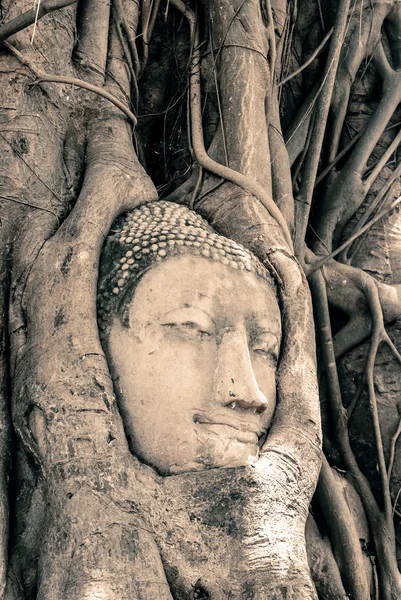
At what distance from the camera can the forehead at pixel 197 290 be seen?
2445 millimetres

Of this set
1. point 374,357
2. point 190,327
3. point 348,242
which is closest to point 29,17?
point 190,327

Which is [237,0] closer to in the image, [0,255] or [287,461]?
[0,255]

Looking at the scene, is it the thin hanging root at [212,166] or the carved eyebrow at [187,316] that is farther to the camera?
the thin hanging root at [212,166]

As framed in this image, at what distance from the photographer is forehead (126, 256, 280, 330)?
2.45 metres

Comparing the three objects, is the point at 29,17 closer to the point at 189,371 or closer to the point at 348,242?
the point at 189,371

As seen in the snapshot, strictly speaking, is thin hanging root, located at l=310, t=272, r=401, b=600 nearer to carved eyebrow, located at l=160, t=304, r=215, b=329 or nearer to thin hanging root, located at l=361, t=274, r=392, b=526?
thin hanging root, located at l=361, t=274, r=392, b=526

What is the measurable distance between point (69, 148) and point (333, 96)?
1.31 metres

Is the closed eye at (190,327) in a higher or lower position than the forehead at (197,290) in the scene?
lower

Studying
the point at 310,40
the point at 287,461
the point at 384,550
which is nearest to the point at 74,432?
the point at 287,461

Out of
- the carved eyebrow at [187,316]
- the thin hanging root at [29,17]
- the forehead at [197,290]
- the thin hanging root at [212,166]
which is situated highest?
the thin hanging root at [29,17]

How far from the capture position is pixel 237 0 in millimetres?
3285

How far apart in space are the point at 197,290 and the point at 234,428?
1.23ft

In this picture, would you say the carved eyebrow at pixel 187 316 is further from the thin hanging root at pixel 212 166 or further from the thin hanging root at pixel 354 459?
the thin hanging root at pixel 354 459

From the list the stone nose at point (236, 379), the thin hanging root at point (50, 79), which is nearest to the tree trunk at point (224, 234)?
the thin hanging root at point (50, 79)
